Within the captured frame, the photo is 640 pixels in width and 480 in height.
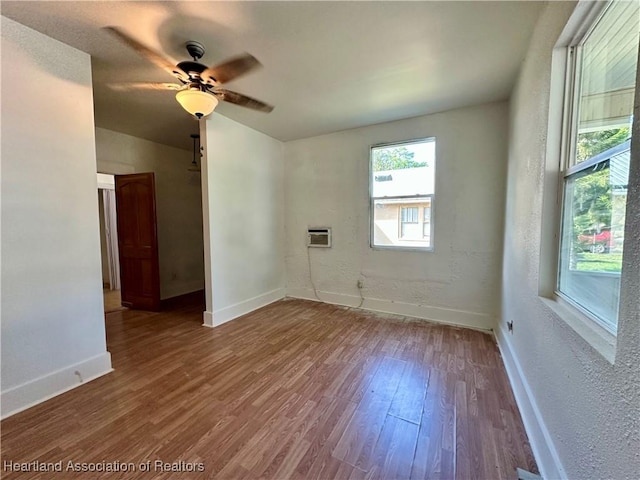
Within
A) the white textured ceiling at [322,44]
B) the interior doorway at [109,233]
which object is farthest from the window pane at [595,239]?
the interior doorway at [109,233]

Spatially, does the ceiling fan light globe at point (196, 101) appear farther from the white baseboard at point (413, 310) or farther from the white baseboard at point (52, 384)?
the white baseboard at point (413, 310)

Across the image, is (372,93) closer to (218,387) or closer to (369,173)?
(369,173)

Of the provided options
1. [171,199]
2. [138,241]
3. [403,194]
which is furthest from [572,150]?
[171,199]

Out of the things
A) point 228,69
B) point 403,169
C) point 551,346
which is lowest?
point 551,346

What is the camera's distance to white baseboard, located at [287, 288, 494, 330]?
10.1ft

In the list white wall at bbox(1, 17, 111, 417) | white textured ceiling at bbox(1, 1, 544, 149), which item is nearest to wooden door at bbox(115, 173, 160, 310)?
white textured ceiling at bbox(1, 1, 544, 149)

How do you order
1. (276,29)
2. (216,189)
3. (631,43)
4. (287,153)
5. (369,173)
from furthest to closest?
(287,153), (369,173), (216,189), (276,29), (631,43)

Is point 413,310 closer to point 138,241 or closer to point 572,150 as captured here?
point 572,150

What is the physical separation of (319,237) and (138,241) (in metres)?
2.70

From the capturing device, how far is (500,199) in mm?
2924

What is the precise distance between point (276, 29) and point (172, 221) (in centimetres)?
377

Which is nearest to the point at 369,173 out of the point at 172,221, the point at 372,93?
the point at 372,93

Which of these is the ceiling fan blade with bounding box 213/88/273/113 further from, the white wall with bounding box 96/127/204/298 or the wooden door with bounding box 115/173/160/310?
the wooden door with bounding box 115/173/160/310

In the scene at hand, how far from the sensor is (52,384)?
1899 millimetres
